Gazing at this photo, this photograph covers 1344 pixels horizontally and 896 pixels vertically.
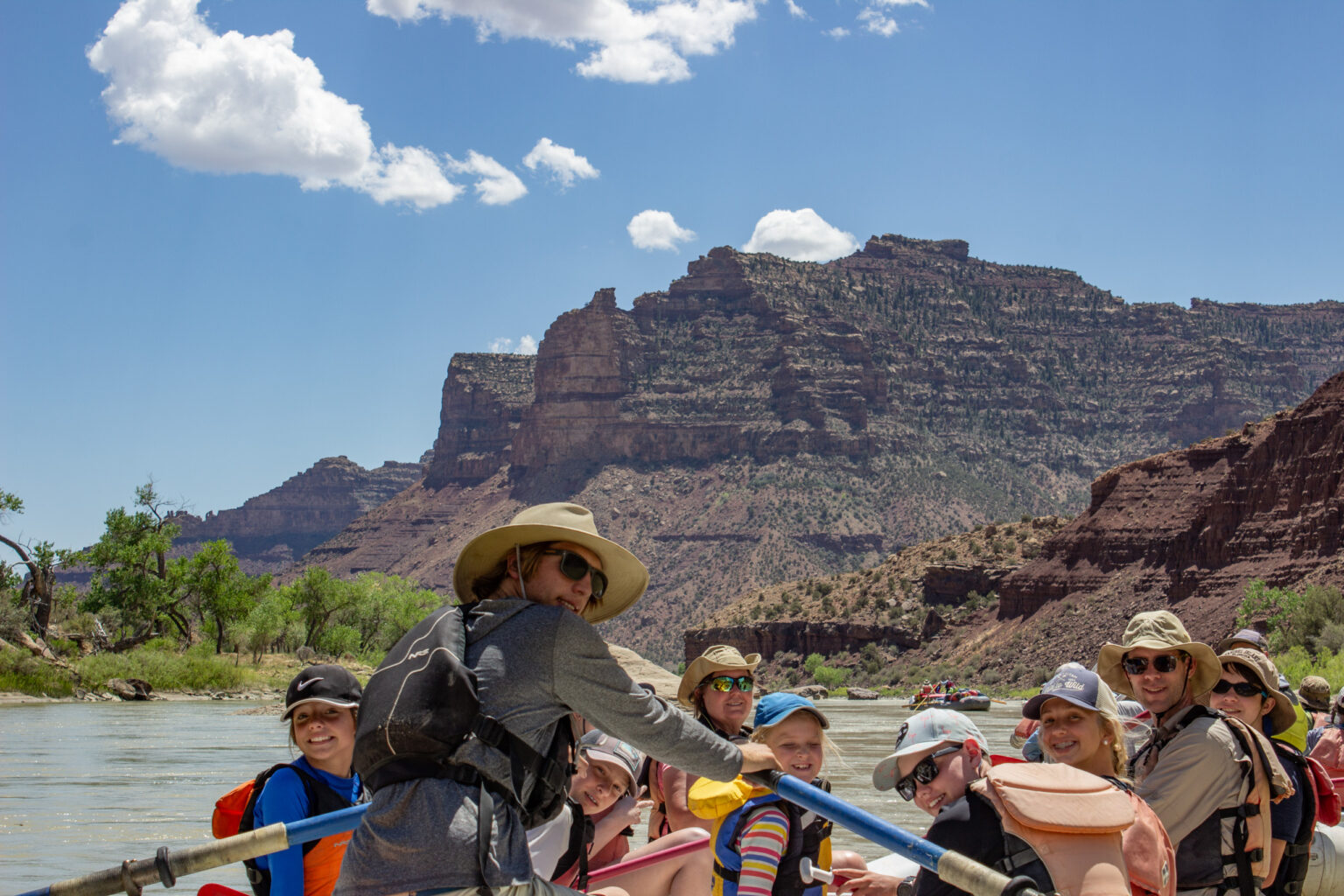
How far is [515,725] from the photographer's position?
3.09 meters

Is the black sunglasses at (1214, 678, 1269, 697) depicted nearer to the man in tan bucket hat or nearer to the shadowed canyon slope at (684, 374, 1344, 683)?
the man in tan bucket hat

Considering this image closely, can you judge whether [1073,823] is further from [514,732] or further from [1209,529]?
[1209,529]

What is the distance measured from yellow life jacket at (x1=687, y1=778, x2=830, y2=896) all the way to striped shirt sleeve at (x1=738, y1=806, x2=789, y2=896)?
0.04 metres

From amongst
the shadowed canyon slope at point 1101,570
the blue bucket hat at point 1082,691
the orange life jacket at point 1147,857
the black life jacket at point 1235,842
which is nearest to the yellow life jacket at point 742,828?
the blue bucket hat at point 1082,691

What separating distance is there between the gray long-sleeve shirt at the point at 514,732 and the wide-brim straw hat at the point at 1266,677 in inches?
118

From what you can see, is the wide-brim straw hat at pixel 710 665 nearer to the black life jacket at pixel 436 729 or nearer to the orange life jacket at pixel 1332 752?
the black life jacket at pixel 436 729

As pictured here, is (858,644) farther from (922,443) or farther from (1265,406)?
(1265,406)

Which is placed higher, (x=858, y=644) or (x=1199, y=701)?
(x=1199, y=701)

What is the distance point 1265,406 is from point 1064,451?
110ft

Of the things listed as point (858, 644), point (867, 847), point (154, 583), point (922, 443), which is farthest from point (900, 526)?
point (867, 847)

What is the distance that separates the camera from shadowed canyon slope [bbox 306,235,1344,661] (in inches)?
5261

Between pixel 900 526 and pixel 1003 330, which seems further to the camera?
pixel 1003 330

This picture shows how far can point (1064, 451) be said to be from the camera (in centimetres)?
15088

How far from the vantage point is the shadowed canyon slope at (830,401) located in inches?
5261
